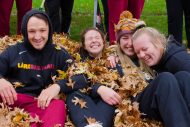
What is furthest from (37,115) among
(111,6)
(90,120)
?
(111,6)

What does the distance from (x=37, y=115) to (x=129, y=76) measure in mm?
1175

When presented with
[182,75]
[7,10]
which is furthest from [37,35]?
[7,10]

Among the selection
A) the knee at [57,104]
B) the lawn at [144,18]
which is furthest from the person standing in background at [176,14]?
the knee at [57,104]

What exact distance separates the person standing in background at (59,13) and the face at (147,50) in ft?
9.66

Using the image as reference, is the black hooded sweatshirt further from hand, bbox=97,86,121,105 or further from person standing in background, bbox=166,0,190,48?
person standing in background, bbox=166,0,190,48

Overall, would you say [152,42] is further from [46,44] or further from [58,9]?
[58,9]

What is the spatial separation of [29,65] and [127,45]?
1.23 m

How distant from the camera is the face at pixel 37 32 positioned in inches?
180

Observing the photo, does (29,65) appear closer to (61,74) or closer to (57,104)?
(61,74)

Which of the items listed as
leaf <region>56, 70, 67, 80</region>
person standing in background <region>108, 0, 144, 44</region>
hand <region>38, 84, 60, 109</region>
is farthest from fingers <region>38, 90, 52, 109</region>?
person standing in background <region>108, 0, 144, 44</region>

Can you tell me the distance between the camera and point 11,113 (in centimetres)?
422

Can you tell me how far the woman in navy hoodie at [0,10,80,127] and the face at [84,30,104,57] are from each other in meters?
0.58

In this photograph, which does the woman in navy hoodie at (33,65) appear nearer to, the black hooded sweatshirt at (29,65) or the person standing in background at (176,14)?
the black hooded sweatshirt at (29,65)

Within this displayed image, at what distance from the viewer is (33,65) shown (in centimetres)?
460
